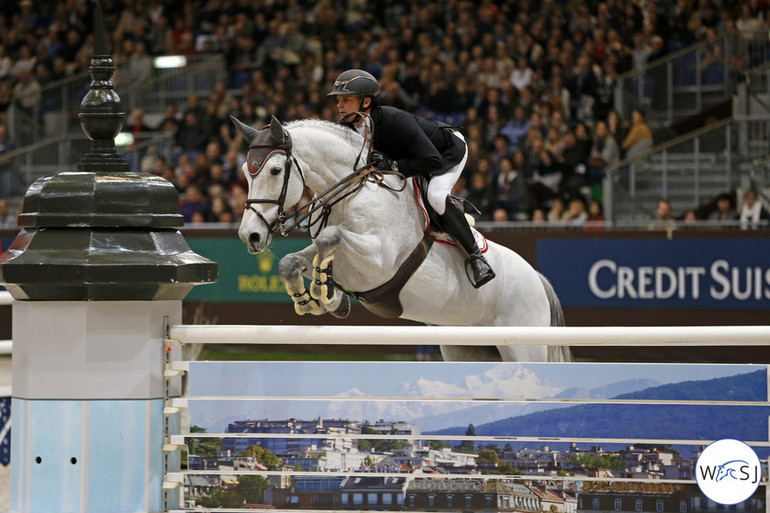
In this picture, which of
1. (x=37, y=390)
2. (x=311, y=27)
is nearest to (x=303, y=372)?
(x=37, y=390)

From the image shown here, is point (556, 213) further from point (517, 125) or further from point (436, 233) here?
point (436, 233)

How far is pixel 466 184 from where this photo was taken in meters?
14.0

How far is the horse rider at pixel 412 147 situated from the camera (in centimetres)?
574

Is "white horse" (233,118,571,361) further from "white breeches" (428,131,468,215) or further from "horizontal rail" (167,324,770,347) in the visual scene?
"horizontal rail" (167,324,770,347)

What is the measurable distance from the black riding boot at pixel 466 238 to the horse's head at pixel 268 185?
34.5 inches

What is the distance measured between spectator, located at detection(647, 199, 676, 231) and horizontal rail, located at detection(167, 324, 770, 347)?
8820 mm

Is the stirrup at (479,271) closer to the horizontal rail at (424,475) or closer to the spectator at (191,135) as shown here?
the horizontal rail at (424,475)

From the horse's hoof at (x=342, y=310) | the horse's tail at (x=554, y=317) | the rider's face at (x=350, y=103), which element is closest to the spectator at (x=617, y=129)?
the horse's tail at (x=554, y=317)

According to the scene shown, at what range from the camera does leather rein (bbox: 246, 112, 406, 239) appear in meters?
5.48

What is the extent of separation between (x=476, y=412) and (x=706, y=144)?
1099 cm

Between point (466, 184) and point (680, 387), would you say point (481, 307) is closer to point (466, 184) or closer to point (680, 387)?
point (680, 387)

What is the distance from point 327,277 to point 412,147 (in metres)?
0.98

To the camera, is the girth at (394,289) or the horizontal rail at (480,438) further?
the girth at (394,289)

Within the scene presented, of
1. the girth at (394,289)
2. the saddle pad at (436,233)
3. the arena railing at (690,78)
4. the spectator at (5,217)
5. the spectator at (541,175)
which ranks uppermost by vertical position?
the arena railing at (690,78)
